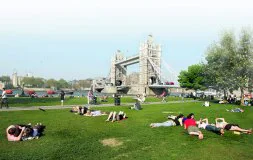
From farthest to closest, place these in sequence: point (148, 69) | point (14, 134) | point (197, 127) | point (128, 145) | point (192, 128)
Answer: point (148, 69) < point (197, 127) < point (192, 128) < point (14, 134) < point (128, 145)

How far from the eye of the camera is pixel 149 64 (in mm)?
116188

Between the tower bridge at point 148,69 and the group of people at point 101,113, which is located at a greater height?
the tower bridge at point 148,69

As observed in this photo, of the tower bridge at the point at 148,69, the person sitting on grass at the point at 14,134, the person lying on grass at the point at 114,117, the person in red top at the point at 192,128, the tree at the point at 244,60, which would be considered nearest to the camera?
the person sitting on grass at the point at 14,134

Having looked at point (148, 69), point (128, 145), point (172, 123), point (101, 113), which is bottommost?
point (128, 145)

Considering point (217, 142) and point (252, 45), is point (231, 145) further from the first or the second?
point (252, 45)

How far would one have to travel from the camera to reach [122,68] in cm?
15525

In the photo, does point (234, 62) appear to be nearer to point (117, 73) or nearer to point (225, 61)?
point (225, 61)

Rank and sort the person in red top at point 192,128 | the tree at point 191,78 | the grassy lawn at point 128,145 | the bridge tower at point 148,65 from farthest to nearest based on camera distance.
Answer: the bridge tower at point 148,65 → the tree at point 191,78 → the person in red top at point 192,128 → the grassy lawn at point 128,145

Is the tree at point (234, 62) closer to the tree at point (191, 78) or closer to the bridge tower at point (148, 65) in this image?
the tree at point (191, 78)

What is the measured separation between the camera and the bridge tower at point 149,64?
11102cm

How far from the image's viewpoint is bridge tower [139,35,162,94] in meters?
111

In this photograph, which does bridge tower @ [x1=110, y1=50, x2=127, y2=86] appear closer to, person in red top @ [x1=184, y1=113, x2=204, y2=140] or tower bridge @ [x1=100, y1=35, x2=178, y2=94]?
tower bridge @ [x1=100, y1=35, x2=178, y2=94]

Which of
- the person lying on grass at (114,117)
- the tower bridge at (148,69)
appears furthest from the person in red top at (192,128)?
the tower bridge at (148,69)

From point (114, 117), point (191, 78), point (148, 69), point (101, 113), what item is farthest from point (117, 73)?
point (114, 117)
